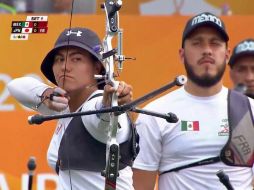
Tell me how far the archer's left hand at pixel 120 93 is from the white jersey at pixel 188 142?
0.96 m

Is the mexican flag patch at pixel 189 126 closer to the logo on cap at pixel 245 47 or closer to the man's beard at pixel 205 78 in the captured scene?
the man's beard at pixel 205 78

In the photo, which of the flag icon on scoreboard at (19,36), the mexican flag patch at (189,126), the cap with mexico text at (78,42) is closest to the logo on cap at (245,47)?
the mexican flag patch at (189,126)

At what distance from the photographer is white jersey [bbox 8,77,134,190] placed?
2.95 metres

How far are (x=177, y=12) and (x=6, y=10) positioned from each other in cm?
138

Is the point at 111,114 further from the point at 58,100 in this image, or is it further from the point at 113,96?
the point at 58,100

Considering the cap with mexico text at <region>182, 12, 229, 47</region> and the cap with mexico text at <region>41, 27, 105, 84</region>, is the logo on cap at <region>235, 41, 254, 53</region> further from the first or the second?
the cap with mexico text at <region>41, 27, 105, 84</region>

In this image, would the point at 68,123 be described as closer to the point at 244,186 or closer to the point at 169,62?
the point at 244,186

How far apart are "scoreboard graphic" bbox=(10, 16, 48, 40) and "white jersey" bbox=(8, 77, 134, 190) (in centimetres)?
22

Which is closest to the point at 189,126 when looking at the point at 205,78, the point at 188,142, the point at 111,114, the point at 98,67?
the point at 188,142

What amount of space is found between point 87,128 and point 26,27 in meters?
0.51

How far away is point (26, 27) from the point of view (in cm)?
335

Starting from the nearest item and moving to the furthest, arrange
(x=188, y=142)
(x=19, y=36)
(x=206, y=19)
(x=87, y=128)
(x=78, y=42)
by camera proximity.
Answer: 1. (x=87, y=128)
2. (x=78, y=42)
3. (x=19, y=36)
4. (x=188, y=142)
5. (x=206, y=19)

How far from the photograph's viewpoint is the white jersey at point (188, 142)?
3619 millimetres

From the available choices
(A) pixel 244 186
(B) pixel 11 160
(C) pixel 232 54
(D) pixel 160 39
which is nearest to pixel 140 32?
(D) pixel 160 39
